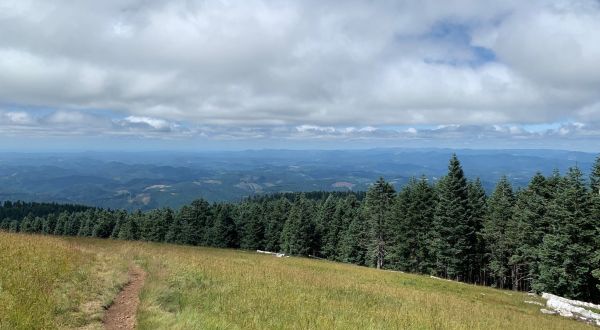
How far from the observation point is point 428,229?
57750mm

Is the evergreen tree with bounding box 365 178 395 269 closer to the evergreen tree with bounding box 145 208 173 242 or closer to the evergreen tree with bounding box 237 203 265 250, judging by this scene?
the evergreen tree with bounding box 237 203 265 250

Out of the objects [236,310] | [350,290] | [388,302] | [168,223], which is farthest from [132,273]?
[168,223]

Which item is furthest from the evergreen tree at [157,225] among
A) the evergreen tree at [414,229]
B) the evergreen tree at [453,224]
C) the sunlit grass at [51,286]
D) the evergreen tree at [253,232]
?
the sunlit grass at [51,286]

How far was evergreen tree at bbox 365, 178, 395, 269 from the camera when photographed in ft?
216

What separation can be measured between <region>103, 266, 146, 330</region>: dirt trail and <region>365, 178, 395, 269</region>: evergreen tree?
180 feet

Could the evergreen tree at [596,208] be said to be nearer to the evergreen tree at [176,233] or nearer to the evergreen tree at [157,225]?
the evergreen tree at [176,233]

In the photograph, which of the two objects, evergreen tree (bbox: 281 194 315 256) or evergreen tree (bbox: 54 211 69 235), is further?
evergreen tree (bbox: 54 211 69 235)

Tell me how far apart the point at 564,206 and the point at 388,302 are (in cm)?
3226

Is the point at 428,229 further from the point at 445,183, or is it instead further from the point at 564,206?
the point at 564,206

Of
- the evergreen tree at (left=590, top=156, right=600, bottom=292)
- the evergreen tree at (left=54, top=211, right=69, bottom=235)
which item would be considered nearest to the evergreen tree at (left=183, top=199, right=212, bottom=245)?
the evergreen tree at (left=54, top=211, right=69, bottom=235)

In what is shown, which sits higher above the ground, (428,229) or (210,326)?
(210,326)

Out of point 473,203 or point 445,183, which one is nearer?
point 445,183

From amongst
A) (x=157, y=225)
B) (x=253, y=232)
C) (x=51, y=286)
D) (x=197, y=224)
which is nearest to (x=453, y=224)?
(x=51, y=286)

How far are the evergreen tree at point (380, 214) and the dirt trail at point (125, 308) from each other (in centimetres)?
5493
